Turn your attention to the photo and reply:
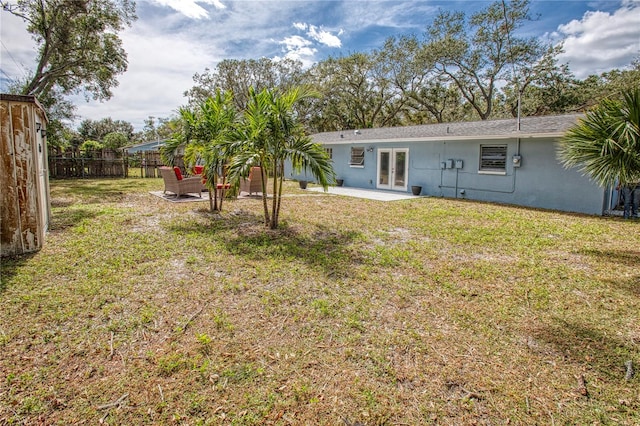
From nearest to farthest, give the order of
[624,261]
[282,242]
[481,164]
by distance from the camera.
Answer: [624,261] → [282,242] → [481,164]

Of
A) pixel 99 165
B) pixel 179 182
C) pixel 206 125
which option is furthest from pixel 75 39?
pixel 206 125

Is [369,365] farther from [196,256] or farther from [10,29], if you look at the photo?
[10,29]

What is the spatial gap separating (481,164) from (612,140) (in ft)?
29.5

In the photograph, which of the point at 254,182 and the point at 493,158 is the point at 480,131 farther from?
the point at 254,182

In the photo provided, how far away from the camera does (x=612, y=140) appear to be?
15.0ft

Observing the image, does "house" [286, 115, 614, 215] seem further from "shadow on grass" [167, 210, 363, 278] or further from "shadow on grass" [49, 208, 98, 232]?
"shadow on grass" [49, 208, 98, 232]

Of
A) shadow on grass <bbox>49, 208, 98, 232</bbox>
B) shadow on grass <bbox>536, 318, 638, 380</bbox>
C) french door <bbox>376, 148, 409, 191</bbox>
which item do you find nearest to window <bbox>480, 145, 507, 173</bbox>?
french door <bbox>376, 148, 409, 191</bbox>

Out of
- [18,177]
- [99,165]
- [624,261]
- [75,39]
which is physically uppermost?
[75,39]

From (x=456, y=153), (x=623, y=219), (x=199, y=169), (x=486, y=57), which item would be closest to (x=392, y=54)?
(x=486, y=57)

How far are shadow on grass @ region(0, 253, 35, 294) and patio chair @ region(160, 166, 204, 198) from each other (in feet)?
21.1

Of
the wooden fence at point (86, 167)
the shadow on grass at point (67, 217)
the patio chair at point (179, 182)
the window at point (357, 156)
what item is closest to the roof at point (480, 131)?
the window at point (357, 156)

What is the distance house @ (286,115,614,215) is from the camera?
10984mm

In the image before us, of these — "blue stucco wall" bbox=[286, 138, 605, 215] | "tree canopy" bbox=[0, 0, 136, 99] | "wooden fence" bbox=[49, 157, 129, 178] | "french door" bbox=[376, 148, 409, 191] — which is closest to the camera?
"blue stucco wall" bbox=[286, 138, 605, 215]

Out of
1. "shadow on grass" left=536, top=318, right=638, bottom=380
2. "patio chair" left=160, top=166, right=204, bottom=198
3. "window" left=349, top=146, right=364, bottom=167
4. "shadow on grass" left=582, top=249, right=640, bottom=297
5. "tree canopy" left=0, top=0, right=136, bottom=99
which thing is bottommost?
"shadow on grass" left=536, top=318, right=638, bottom=380
